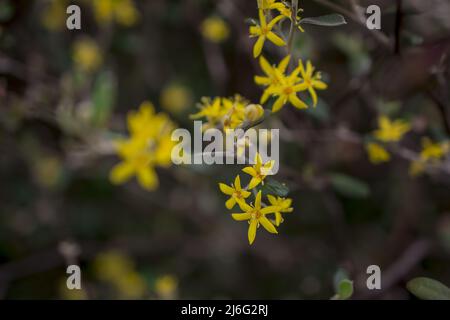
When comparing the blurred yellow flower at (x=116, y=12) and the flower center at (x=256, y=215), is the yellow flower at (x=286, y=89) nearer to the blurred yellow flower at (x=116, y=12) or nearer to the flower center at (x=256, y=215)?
the flower center at (x=256, y=215)

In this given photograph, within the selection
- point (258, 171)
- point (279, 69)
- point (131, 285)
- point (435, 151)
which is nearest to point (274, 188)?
point (258, 171)

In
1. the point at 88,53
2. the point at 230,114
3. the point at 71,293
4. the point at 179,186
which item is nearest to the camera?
the point at 230,114

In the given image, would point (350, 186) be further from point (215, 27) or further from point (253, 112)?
point (215, 27)

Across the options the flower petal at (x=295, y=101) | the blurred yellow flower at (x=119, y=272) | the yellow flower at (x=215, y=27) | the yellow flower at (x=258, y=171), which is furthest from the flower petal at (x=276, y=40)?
the blurred yellow flower at (x=119, y=272)

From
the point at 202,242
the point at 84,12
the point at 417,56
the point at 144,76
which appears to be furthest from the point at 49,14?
the point at 417,56
